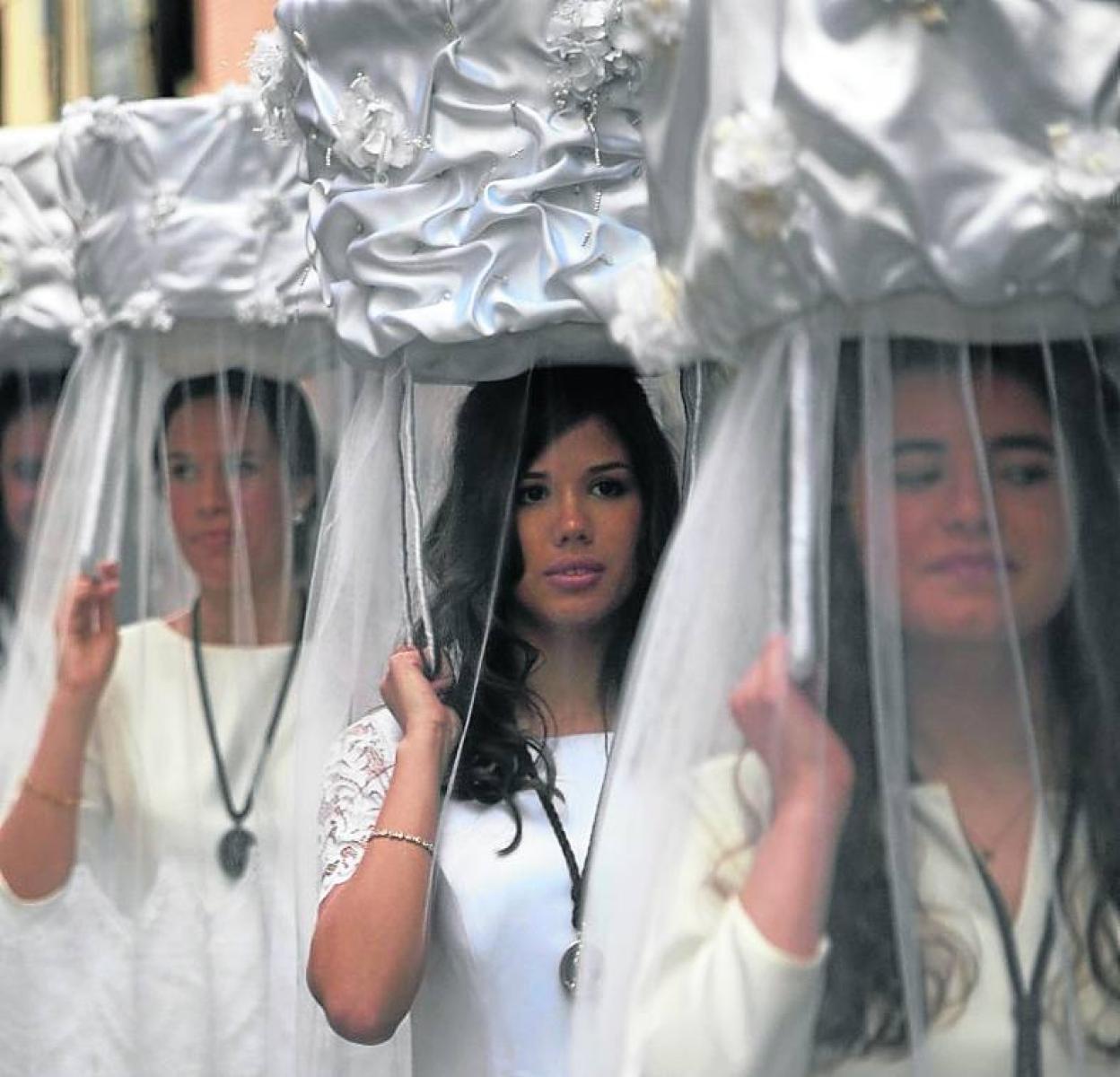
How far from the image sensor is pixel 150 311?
5.04m

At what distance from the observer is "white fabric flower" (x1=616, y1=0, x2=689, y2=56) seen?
2783 millimetres

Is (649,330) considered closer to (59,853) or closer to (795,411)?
(795,411)

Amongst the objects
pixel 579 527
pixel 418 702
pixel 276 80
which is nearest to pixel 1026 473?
pixel 579 527

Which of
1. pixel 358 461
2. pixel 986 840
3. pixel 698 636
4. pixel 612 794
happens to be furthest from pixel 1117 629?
pixel 358 461

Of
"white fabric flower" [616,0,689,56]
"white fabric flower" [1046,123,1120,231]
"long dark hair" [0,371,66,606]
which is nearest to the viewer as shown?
"white fabric flower" [1046,123,1120,231]

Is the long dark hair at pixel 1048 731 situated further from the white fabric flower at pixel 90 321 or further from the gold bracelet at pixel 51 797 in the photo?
the white fabric flower at pixel 90 321

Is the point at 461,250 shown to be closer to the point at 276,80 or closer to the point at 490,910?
the point at 276,80

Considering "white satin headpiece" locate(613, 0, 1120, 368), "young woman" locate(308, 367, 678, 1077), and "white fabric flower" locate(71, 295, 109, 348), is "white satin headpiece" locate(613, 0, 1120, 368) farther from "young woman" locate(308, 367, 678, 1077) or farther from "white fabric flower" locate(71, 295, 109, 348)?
"white fabric flower" locate(71, 295, 109, 348)

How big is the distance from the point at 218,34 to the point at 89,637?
5.51 m

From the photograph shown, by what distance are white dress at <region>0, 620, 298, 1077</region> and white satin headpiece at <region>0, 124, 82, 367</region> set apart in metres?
0.73

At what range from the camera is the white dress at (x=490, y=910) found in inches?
138

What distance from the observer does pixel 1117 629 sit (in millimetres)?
2664

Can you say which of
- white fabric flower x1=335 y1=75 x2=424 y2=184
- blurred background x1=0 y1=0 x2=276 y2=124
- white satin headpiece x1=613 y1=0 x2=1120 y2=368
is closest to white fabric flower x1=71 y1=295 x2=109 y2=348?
white fabric flower x1=335 y1=75 x2=424 y2=184

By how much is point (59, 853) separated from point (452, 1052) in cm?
154
